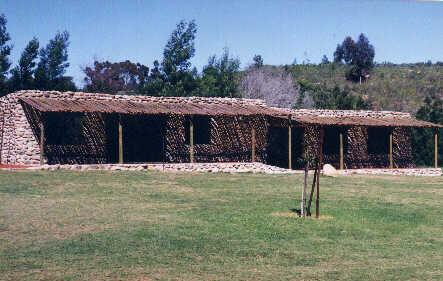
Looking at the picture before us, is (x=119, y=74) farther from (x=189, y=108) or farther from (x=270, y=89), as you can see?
(x=189, y=108)

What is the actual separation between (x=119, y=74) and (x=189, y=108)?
31.5m

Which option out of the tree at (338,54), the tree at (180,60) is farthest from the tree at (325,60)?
the tree at (180,60)

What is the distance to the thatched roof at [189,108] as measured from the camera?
2308cm

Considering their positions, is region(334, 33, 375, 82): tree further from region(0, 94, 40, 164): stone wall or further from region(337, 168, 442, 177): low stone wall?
region(0, 94, 40, 164): stone wall

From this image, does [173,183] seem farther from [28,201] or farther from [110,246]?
[110,246]

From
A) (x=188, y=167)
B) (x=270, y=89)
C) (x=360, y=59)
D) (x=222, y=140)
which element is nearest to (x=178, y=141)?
(x=188, y=167)

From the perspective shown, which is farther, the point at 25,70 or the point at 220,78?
the point at 220,78

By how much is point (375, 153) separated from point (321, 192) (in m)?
13.2

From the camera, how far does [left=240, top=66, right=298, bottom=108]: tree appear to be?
48.2 meters

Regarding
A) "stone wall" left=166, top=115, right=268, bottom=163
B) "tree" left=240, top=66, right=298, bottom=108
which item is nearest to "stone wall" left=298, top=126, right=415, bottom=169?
"stone wall" left=166, top=115, right=268, bottom=163

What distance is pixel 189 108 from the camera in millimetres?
25703

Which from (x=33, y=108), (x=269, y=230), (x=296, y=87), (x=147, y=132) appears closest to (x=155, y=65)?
(x=296, y=87)

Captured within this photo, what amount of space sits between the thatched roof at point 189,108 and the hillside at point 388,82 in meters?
23.0

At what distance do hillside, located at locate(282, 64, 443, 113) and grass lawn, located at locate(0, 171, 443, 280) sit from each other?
37838 millimetres
